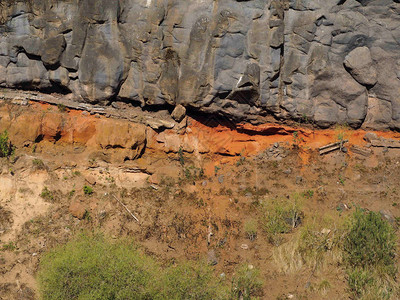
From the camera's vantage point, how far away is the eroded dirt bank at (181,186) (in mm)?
11484

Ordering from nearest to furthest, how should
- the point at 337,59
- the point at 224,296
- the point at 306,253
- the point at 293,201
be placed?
the point at 224,296 < the point at 306,253 < the point at 293,201 < the point at 337,59

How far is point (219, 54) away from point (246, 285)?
5610 millimetres

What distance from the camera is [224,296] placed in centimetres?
1070

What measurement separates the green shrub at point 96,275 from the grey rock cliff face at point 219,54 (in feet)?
14.2

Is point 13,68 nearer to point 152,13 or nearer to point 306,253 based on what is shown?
point 152,13

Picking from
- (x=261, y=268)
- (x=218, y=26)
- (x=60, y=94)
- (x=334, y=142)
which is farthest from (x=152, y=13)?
(x=261, y=268)

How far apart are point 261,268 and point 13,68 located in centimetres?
795

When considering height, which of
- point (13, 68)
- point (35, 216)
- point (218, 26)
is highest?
point (218, 26)

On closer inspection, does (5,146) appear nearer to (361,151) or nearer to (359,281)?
(359,281)

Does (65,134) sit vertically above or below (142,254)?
above

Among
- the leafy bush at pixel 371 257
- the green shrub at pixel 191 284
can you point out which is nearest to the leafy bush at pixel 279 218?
the leafy bush at pixel 371 257

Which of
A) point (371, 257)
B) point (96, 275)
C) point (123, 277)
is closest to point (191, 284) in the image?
point (123, 277)

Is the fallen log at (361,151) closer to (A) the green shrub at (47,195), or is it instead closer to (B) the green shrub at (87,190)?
(B) the green shrub at (87,190)

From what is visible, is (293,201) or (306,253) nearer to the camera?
(306,253)
